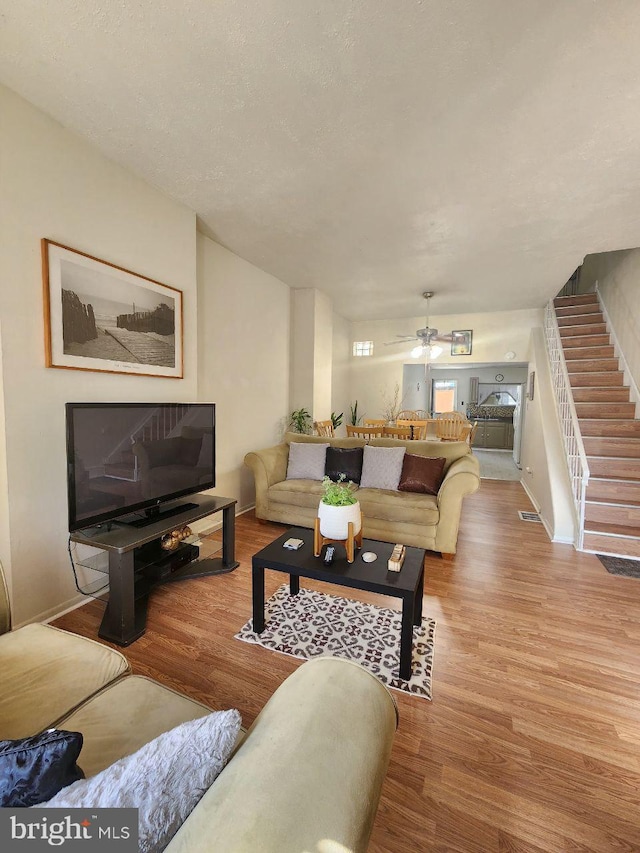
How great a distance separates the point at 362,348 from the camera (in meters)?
7.10

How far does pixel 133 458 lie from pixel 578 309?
20.9 ft

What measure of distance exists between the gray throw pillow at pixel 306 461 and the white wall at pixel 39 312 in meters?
1.88

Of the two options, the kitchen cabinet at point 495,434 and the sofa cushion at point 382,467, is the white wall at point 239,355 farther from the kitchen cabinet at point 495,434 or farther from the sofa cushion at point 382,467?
the kitchen cabinet at point 495,434

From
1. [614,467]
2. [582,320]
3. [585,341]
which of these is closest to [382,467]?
[614,467]

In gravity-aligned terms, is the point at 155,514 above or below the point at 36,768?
below

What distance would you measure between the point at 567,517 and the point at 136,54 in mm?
4470

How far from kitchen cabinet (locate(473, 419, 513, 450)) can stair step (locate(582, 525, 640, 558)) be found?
628 cm

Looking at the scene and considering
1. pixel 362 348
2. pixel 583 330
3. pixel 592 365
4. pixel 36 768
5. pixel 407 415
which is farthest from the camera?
pixel 362 348

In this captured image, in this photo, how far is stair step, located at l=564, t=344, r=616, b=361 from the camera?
15.8 feet

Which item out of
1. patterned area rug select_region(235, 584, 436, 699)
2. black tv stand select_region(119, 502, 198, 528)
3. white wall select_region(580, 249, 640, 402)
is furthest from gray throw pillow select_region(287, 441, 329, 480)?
white wall select_region(580, 249, 640, 402)

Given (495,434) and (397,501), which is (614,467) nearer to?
(397,501)

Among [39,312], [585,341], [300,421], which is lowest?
[300,421]

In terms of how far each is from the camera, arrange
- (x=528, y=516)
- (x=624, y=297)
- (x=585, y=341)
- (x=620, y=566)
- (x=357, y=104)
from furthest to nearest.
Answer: (x=585, y=341) < (x=624, y=297) < (x=528, y=516) < (x=620, y=566) < (x=357, y=104)

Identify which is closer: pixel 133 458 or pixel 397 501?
pixel 133 458
